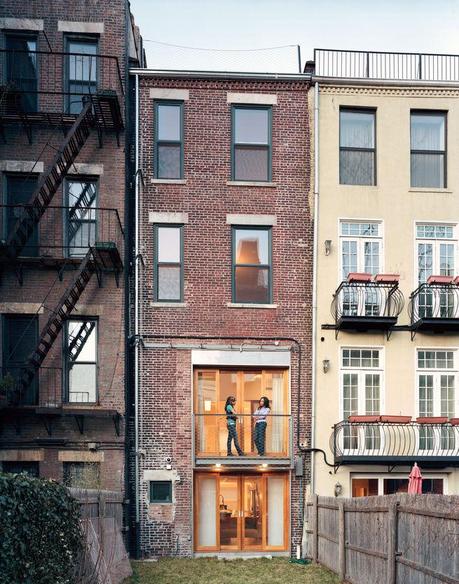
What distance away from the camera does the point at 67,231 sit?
1914 centimetres

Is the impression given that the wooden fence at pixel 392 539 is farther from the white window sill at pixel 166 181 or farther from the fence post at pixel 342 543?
the white window sill at pixel 166 181

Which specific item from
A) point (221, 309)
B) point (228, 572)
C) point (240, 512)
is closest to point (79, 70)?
point (221, 309)

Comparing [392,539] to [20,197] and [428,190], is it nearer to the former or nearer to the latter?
[428,190]

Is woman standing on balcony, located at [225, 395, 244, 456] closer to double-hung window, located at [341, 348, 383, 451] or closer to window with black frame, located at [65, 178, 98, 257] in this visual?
double-hung window, located at [341, 348, 383, 451]

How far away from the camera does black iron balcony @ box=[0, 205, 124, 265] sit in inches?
742

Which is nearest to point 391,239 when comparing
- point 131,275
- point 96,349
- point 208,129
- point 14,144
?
point 208,129

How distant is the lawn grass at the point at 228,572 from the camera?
15.1 meters

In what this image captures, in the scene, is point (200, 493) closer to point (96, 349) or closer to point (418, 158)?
point (96, 349)

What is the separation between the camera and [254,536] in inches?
752

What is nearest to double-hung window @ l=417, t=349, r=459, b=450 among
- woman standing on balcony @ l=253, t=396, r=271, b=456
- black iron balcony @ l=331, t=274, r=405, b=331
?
black iron balcony @ l=331, t=274, r=405, b=331

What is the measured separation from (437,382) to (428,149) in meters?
6.38

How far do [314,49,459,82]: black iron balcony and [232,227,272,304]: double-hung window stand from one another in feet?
15.6

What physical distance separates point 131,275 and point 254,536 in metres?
7.45

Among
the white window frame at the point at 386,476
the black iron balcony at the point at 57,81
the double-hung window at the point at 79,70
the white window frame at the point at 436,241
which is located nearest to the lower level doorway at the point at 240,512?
the white window frame at the point at 386,476
